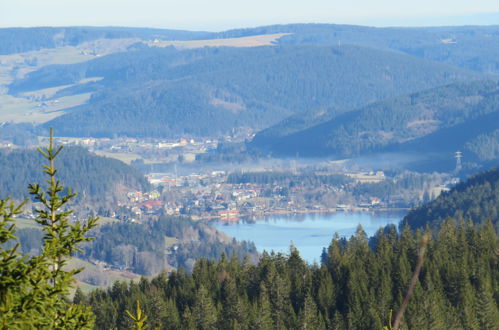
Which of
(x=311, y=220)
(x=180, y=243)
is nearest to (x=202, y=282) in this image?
(x=180, y=243)

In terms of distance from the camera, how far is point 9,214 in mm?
11430

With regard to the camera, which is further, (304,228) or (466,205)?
(304,228)

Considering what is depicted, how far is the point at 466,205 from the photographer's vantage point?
115188mm

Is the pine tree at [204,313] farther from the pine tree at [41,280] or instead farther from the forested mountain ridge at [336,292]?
the pine tree at [41,280]

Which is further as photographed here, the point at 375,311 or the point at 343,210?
the point at 343,210

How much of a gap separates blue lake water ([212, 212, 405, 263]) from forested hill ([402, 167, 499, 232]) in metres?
12.8

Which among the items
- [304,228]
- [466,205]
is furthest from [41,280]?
[304,228]

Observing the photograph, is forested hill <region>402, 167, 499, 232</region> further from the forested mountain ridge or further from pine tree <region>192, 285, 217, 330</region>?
pine tree <region>192, 285, 217, 330</region>

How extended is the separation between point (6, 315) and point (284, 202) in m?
184

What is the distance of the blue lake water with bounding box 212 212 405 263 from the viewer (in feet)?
457

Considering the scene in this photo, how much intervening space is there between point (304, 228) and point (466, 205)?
4797 centimetres

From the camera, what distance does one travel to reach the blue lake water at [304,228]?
139m

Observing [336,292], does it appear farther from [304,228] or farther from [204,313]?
[304,228]

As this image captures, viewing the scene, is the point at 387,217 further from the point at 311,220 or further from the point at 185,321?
the point at 185,321
